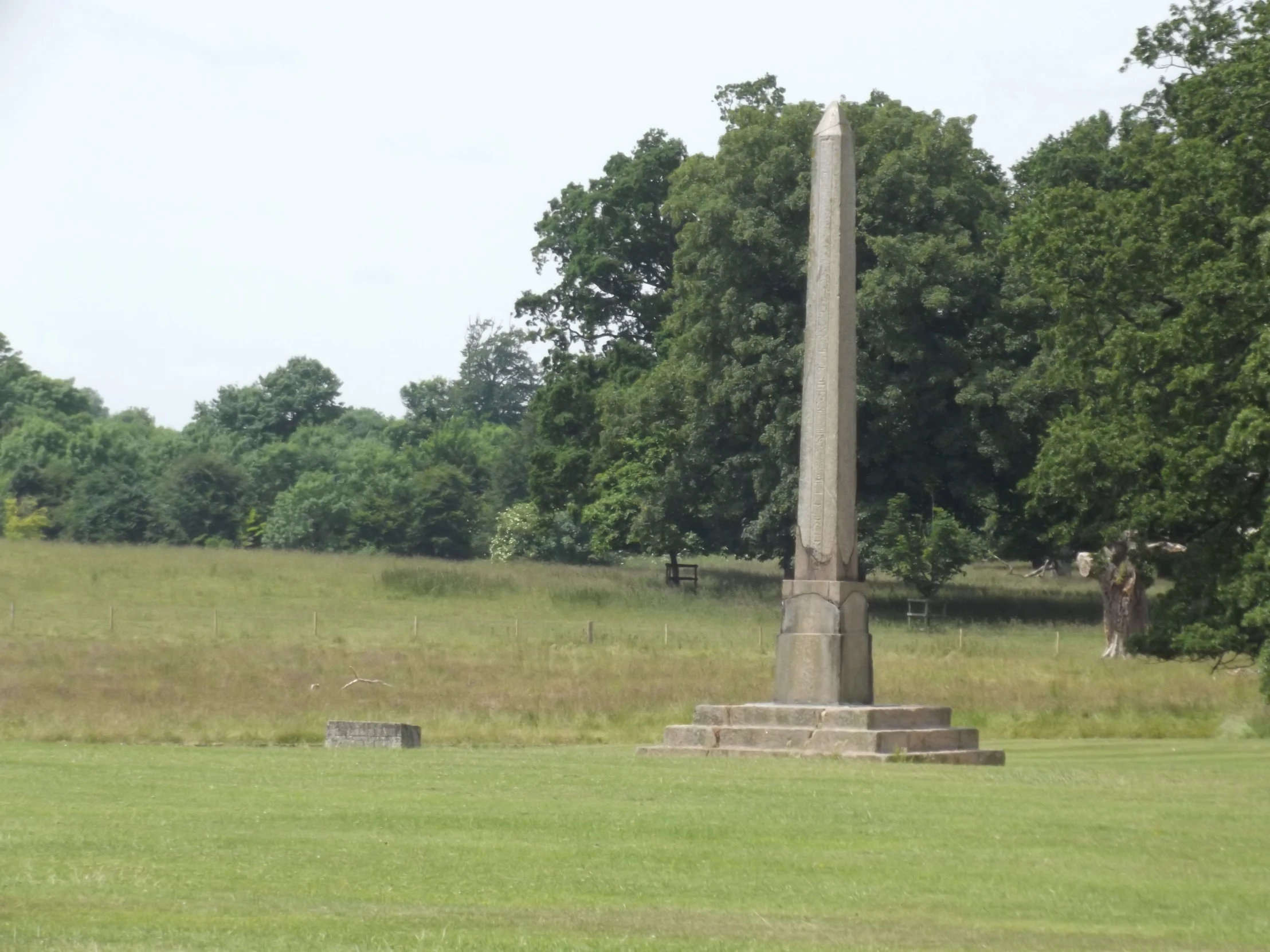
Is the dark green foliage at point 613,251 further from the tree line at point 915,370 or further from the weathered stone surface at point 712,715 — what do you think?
the weathered stone surface at point 712,715

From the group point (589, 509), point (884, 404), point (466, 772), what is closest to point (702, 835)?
point (466, 772)

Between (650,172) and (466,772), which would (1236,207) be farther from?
(650,172)

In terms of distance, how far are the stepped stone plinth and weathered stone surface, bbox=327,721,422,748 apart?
3.17 m

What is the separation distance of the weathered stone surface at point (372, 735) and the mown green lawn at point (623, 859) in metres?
4.91

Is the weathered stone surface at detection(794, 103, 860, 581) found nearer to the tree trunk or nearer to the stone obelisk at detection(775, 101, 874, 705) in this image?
the stone obelisk at detection(775, 101, 874, 705)

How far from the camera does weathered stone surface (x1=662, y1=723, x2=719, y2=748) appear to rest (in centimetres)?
2245

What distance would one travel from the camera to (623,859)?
12188 millimetres

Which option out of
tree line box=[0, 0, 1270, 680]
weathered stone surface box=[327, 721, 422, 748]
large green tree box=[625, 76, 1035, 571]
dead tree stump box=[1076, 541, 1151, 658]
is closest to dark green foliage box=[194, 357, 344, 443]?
tree line box=[0, 0, 1270, 680]

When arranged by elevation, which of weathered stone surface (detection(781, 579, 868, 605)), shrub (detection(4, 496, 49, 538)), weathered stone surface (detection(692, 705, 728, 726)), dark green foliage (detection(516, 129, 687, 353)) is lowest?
weathered stone surface (detection(692, 705, 728, 726))

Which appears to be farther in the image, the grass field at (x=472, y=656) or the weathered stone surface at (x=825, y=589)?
the grass field at (x=472, y=656)

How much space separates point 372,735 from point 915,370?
112ft

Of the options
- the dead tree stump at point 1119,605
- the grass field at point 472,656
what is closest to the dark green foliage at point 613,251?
the grass field at point 472,656

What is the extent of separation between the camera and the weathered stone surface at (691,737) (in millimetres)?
22453

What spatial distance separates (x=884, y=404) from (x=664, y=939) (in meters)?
45.6
